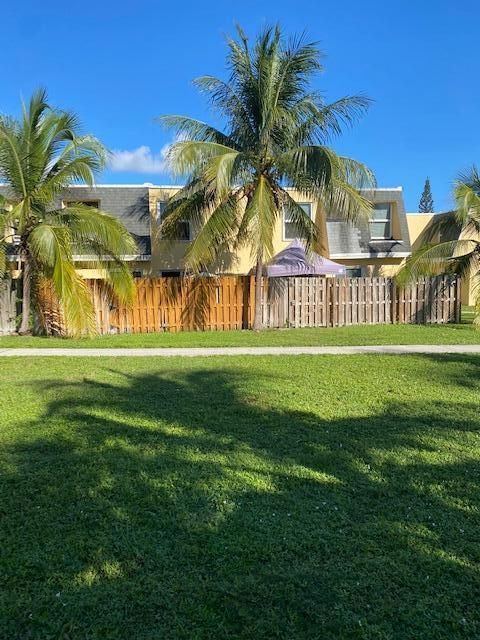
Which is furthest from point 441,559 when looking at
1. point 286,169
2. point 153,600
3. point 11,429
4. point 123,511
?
point 286,169

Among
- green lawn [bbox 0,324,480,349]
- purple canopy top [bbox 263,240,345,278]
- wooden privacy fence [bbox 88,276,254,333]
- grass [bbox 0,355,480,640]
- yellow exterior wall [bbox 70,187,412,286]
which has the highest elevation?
yellow exterior wall [bbox 70,187,412,286]

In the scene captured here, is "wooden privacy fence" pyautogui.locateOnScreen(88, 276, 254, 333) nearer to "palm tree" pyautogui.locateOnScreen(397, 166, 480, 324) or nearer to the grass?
"palm tree" pyautogui.locateOnScreen(397, 166, 480, 324)

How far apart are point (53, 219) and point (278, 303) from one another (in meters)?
7.17

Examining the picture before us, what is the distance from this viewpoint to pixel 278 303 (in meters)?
16.8

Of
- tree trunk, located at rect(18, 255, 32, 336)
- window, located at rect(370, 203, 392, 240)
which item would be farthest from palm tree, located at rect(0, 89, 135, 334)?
window, located at rect(370, 203, 392, 240)

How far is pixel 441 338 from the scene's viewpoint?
1342cm

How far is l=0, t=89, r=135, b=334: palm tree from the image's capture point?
521 inches

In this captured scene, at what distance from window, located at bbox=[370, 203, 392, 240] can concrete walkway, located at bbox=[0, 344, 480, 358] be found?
12.1m

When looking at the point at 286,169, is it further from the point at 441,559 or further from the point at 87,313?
the point at 441,559

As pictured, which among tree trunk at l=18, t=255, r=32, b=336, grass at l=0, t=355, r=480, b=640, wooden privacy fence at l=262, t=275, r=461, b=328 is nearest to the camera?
grass at l=0, t=355, r=480, b=640

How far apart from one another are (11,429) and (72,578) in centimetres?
305

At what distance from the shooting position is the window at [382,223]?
2344 centimetres

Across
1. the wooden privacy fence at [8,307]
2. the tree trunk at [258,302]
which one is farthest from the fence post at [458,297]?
the wooden privacy fence at [8,307]

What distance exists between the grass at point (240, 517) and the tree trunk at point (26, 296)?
8.46 metres
